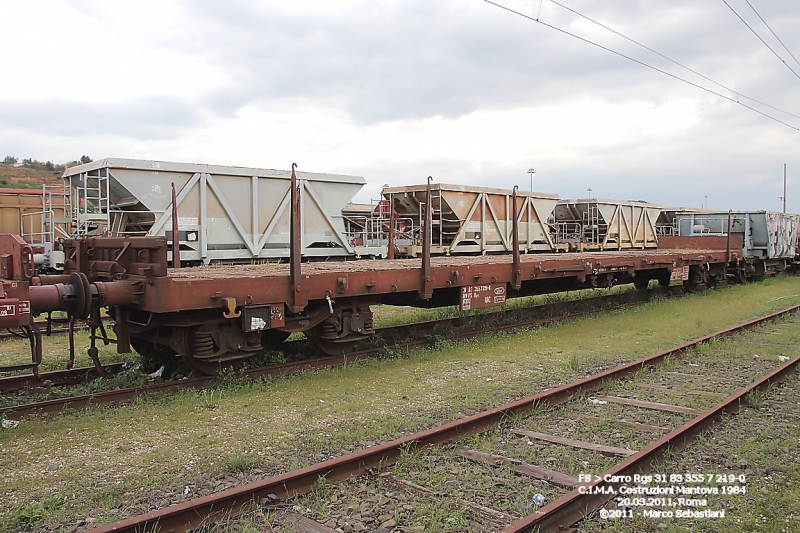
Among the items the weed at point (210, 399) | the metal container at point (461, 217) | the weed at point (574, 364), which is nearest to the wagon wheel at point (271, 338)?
the weed at point (210, 399)

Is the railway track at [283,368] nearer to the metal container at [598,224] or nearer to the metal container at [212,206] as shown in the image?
the metal container at [212,206]

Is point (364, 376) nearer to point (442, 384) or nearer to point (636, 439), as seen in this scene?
point (442, 384)

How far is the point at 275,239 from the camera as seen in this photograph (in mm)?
15320

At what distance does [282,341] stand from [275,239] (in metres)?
7.22

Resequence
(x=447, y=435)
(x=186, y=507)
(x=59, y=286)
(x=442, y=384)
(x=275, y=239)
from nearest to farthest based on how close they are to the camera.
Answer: (x=186, y=507), (x=447, y=435), (x=59, y=286), (x=442, y=384), (x=275, y=239)

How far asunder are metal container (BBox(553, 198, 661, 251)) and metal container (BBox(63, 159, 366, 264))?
11.6 metres

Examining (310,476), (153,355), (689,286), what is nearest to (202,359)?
(153,355)

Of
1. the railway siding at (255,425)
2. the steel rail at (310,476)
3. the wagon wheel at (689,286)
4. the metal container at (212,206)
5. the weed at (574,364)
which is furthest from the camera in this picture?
the wagon wheel at (689,286)

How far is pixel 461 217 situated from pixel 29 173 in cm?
4845

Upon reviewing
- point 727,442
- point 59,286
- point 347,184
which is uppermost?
point 347,184

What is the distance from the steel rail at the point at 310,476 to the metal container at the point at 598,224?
1898 cm

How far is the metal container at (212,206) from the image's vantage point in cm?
A: 1308

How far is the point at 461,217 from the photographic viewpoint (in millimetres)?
18422

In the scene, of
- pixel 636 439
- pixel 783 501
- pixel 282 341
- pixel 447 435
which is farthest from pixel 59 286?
pixel 783 501
